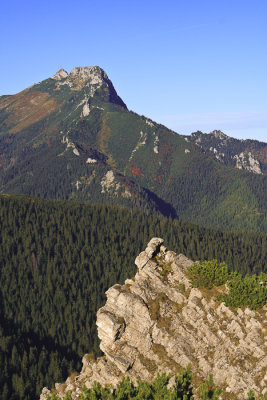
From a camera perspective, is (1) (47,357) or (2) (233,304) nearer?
(2) (233,304)

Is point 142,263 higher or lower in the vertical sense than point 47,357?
higher

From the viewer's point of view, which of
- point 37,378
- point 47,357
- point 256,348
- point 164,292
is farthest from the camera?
point 47,357

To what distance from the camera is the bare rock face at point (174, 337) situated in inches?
2616

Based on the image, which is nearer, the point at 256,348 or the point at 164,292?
the point at 256,348

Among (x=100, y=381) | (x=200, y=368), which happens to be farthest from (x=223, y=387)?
(x=100, y=381)

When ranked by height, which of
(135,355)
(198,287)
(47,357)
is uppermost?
(198,287)

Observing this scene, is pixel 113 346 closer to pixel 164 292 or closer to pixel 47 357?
pixel 164 292

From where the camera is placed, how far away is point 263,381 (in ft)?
208

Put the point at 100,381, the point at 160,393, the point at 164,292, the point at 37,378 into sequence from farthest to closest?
1. the point at 37,378
2. the point at 164,292
3. the point at 100,381
4. the point at 160,393

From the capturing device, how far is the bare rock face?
2616 inches

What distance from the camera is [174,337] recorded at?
71.4 meters

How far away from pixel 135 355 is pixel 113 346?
4.02 metres

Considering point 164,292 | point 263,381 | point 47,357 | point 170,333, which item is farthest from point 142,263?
point 47,357

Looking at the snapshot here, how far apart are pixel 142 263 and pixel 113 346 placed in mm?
15327
